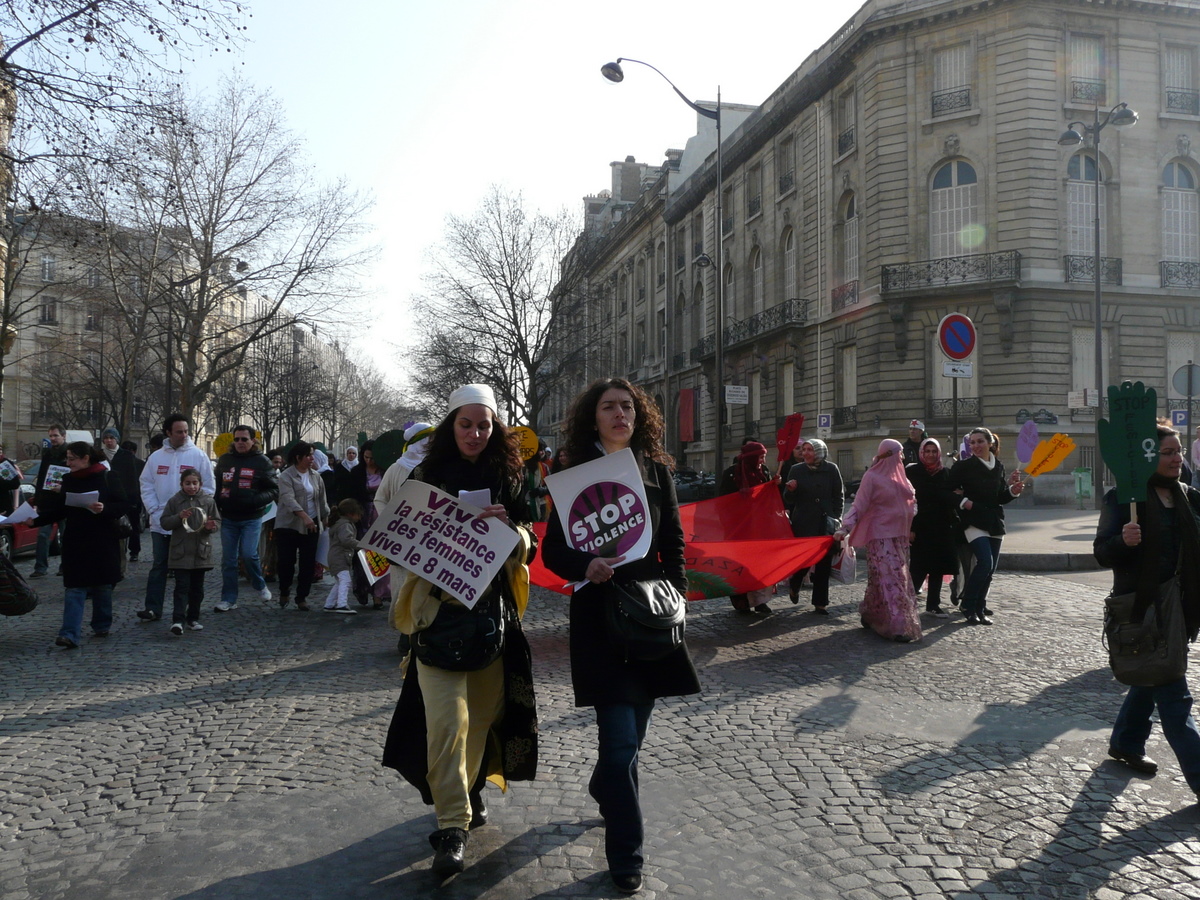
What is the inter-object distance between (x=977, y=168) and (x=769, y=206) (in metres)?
11.3

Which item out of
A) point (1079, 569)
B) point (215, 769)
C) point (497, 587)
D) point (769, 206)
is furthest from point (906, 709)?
point (769, 206)

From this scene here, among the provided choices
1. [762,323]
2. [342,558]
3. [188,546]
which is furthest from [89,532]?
[762,323]

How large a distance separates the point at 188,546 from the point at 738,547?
16.2 ft

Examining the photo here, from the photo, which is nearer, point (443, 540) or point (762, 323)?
point (443, 540)

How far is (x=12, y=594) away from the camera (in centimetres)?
806

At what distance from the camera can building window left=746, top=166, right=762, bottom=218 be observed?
138ft

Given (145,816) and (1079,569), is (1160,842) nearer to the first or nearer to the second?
(145,816)

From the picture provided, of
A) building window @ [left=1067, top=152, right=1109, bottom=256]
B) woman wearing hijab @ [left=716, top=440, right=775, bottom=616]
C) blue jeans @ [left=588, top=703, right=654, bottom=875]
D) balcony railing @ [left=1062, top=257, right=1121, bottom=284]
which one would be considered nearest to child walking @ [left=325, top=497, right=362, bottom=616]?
woman wearing hijab @ [left=716, top=440, right=775, bottom=616]

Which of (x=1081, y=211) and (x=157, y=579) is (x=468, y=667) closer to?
(x=157, y=579)

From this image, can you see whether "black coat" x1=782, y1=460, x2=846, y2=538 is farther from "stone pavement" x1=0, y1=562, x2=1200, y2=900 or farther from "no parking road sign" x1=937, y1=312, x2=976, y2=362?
"no parking road sign" x1=937, y1=312, x2=976, y2=362

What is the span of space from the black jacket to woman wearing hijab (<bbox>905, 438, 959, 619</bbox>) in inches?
251

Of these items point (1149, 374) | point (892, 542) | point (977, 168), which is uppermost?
point (977, 168)

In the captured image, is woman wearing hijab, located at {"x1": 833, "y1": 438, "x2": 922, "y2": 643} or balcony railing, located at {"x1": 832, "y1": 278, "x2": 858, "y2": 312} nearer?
woman wearing hijab, located at {"x1": 833, "y1": 438, "x2": 922, "y2": 643}

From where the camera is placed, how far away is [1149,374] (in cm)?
3014
